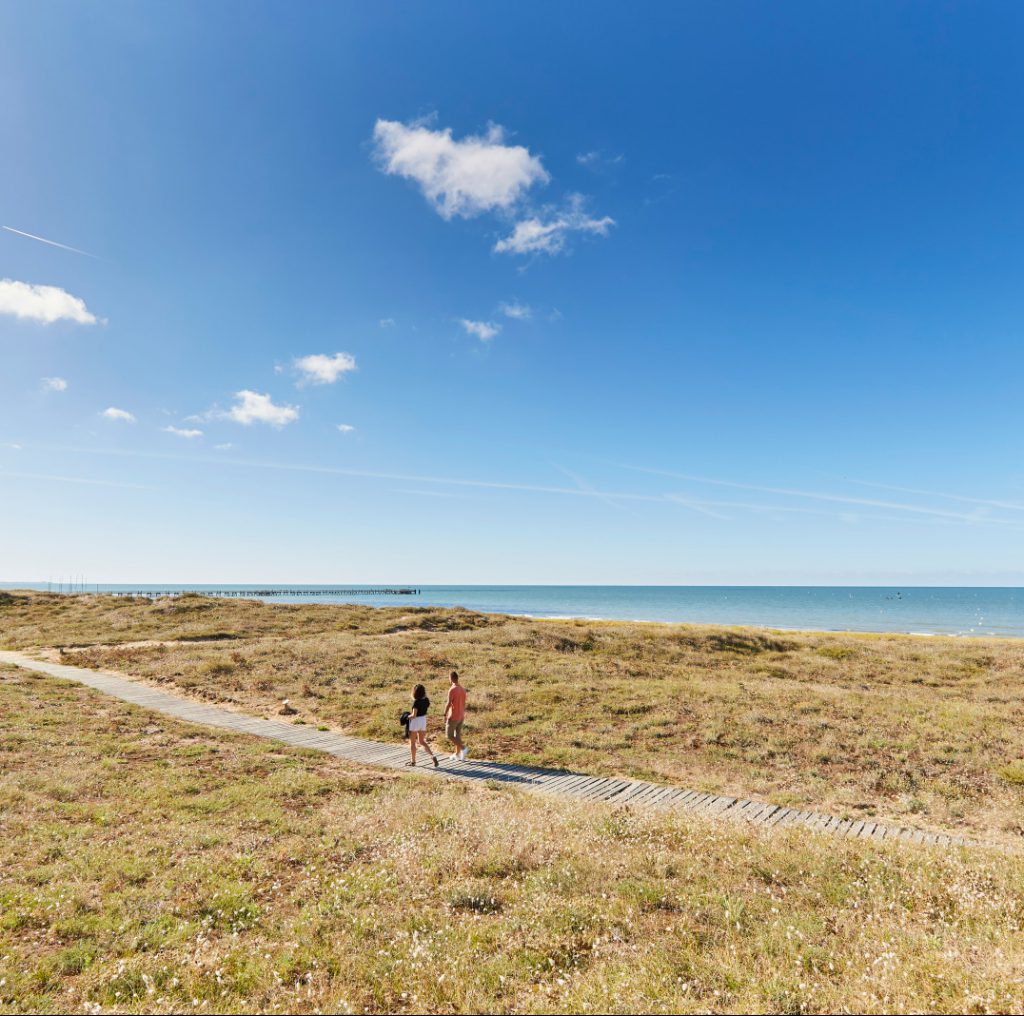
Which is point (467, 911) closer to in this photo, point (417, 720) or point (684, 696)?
point (417, 720)

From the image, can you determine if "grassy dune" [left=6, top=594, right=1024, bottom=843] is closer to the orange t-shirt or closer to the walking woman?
the orange t-shirt

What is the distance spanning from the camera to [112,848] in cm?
971

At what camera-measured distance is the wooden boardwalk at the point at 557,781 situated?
12057mm

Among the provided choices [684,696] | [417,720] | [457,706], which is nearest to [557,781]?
[457,706]

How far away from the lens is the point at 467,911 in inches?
310

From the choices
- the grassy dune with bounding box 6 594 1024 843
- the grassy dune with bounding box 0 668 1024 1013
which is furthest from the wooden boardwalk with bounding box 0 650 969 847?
the grassy dune with bounding box 0 668 1024 1013

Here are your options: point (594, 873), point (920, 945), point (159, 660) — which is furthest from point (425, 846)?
point (159, 660)

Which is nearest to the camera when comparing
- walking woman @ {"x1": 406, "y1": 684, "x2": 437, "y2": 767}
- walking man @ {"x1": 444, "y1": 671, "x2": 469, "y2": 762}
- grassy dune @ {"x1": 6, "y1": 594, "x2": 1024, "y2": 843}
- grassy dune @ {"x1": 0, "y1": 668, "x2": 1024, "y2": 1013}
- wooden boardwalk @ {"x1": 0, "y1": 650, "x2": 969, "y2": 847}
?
grassy dune @ {"x1": 0, "y1": 668, "x2": 1024, "y2": 1013}

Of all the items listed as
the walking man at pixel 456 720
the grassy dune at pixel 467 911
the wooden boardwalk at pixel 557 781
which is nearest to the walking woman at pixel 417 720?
the wooden boardwalk at pixel 557 781

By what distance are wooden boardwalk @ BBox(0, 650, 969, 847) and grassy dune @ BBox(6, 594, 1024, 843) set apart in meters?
0.82

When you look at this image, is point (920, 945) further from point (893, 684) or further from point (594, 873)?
point (893, 684)

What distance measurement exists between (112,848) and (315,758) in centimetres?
689

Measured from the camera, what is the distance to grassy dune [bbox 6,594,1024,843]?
15383mm

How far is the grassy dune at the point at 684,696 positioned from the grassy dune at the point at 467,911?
494 centimetres
